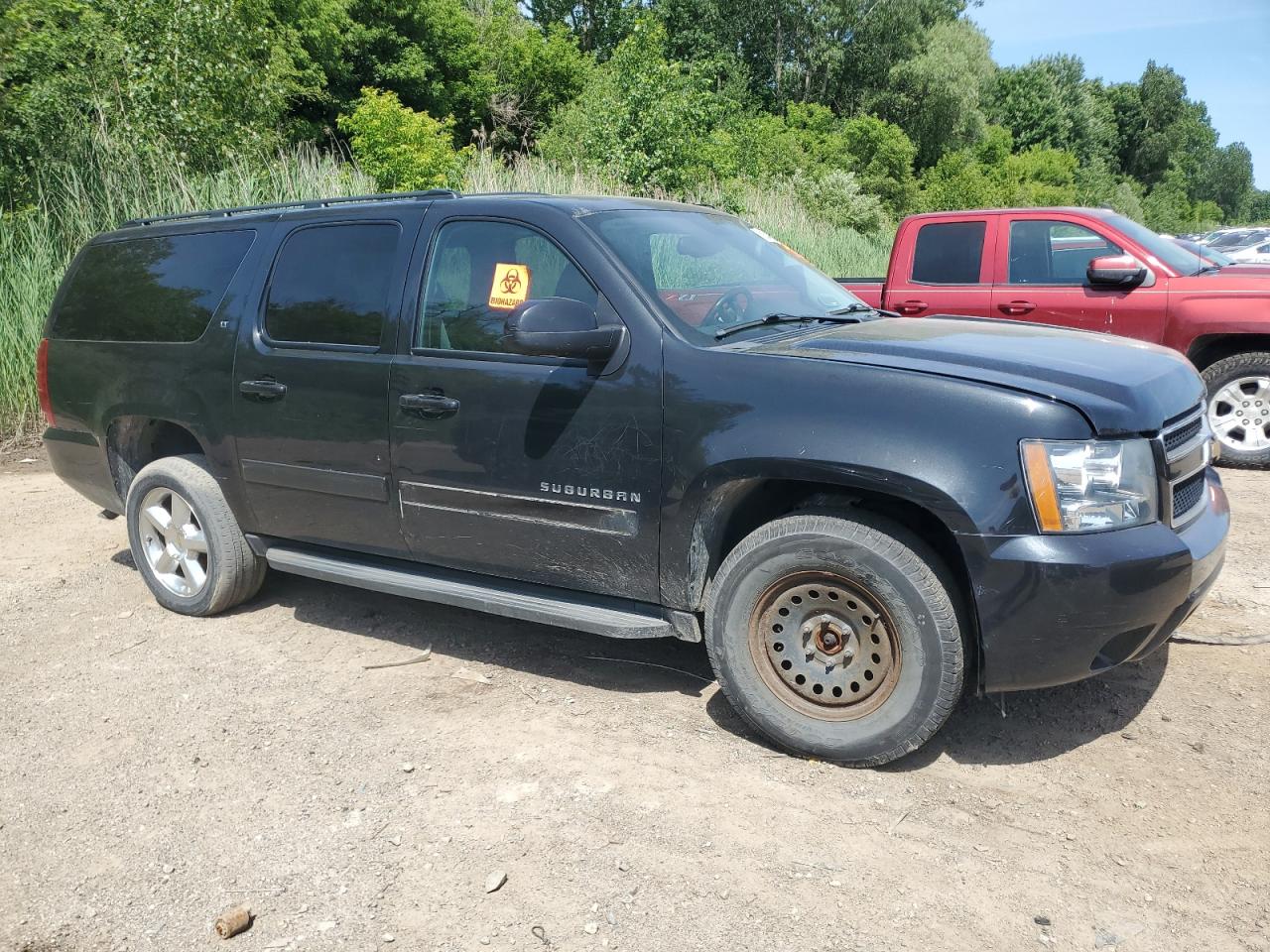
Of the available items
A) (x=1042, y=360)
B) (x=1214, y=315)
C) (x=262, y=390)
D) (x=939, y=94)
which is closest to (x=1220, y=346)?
(x=1214, y=315)

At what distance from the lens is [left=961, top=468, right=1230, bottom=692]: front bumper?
3068 millimetres

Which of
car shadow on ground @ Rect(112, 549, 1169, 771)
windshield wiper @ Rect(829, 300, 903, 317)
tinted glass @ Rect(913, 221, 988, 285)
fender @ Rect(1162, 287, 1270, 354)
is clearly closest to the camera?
car shadow on ground @ Rect(112, 549, 1169, 771)

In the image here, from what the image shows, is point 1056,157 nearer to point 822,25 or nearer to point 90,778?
point 822,25

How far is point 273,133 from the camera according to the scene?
579 inches

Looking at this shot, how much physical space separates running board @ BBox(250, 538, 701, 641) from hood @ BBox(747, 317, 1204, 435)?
41.4 inches

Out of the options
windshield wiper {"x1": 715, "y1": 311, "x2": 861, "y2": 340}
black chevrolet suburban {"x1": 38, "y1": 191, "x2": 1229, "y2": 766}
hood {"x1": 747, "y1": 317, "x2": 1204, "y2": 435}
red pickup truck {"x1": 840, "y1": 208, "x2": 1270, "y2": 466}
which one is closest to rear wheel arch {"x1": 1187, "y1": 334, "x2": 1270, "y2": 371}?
red pickup truck {"x1": 840, "y1": 208, "x2": 1270, "y2": 466}

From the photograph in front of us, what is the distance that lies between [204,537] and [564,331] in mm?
2464

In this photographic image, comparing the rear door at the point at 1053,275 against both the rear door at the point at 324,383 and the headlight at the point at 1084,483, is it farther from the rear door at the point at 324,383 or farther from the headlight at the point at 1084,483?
the rear door at the point at 324,383

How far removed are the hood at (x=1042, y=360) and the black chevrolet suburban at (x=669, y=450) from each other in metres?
0.02

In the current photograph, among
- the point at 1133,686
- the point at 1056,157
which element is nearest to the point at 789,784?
the point at 1133,686

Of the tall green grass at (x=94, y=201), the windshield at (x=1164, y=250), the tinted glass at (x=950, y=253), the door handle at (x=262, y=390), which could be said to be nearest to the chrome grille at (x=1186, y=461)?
the door handle at (x=262, y=390)

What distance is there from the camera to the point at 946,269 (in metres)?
8.62

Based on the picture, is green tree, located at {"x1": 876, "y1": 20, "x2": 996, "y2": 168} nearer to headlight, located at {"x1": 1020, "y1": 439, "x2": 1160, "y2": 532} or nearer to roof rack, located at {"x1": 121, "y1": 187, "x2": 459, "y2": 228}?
roof rack, located at {"x1": 121, "y1": 187, "x2": 459, "y2": 228}

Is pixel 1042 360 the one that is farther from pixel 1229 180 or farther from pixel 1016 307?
pixel 1229 180
